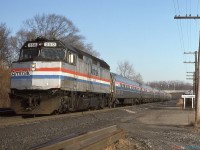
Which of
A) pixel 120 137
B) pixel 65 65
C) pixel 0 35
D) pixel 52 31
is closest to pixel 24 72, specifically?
pixel 65 65

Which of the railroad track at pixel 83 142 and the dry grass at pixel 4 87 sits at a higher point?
the dry grass at pixel 4 87

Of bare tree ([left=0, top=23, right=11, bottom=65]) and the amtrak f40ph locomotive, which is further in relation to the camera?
bare tree ([left=0, top=23, right=11, bottom=65])

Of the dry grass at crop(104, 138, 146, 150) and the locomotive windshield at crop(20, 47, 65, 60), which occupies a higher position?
the locomotive windshield at crop(20, 47, 65, 60)

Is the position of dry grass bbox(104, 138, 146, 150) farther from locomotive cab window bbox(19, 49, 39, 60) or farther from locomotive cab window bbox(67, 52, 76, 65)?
locomotive cab window bbox(19, 49, 39, 60)

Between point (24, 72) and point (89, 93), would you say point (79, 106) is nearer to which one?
point (89, 93)

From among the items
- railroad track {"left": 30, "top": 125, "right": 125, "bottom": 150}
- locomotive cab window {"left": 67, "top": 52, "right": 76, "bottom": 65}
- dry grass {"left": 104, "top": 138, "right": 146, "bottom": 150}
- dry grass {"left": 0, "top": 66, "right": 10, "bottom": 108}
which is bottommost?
dry grass {"left": 104, "top": 138, "right": 146, "bottom": 150}

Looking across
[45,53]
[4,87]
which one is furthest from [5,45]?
[45,53]

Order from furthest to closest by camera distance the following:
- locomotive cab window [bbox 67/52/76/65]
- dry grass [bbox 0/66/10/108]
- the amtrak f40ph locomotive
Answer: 1. dry grass [bbox 0/66/10/108]
2. locomotive cab window [bbox 67/52/76/65]
3. the amtrak f40ph locomotive

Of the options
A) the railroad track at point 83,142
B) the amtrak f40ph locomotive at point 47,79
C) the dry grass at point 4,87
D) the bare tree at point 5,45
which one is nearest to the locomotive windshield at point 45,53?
the amtrak f40ph locomotive at point 47,79

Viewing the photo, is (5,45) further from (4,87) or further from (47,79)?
(47,79)

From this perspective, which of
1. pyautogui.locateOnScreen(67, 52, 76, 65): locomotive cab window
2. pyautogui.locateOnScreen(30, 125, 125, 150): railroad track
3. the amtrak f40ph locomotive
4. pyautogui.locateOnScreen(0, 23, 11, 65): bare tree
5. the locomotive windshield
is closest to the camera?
pyautogui.locateOnScreen(30, 125, 125, 150): railroad track

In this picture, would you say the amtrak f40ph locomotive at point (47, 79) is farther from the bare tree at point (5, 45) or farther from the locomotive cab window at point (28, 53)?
the bare tree at point (5, 45)

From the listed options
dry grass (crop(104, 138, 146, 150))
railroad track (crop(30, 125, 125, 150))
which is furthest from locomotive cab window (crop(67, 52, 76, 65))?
railroad track (crop(30, 125, 125, 150))

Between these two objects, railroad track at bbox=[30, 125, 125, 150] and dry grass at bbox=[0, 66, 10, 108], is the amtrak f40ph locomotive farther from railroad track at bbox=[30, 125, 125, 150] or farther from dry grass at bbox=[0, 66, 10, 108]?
dry grass at bbox=[0, 66, 10, 108]
